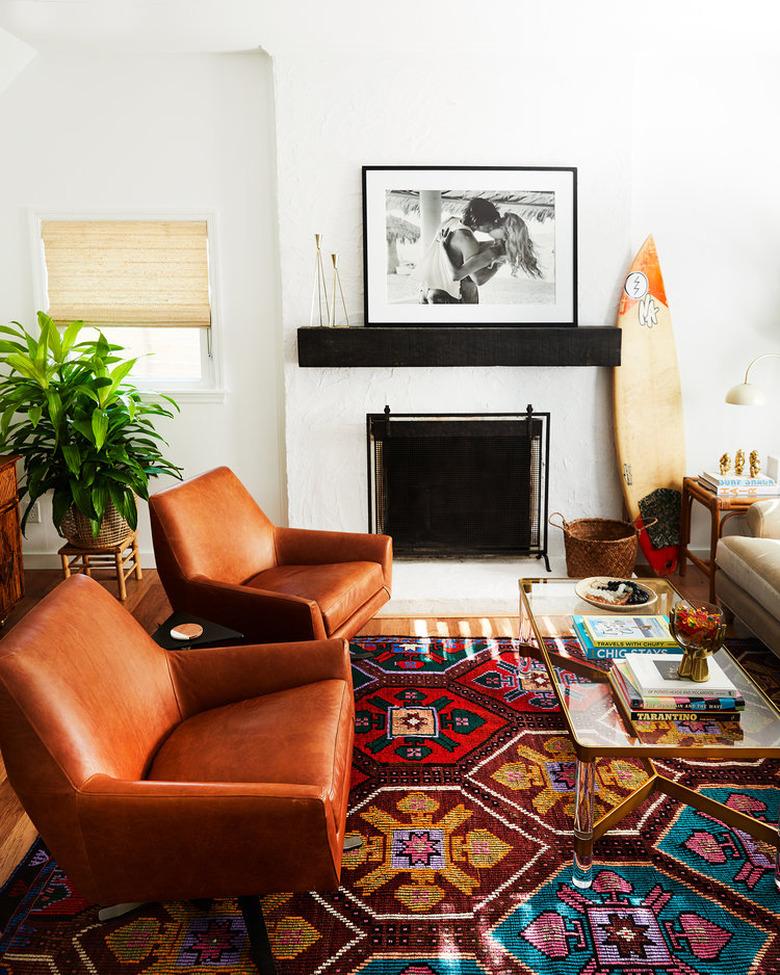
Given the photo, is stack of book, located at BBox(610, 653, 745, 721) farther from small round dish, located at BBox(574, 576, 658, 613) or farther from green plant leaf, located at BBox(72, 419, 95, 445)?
green plant leaf, located at BBox(72, 419, 95, 445)

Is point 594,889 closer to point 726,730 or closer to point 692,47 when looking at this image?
point 726,730

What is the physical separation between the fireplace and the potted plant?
3.67ft

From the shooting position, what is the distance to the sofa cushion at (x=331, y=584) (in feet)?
9.73

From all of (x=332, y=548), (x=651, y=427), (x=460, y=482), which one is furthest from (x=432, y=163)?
(x=332, y=548)

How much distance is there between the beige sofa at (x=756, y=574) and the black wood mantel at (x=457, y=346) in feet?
3.42

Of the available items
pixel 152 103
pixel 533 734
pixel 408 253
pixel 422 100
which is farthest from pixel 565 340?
pixel 152 103

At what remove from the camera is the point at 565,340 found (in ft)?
13.3

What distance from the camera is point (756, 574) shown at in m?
3.24

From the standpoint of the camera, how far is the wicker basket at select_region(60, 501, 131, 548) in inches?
157

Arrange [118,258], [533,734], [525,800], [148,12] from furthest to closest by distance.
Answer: [118,258] < [148,12] < [533,734] < [525,800]

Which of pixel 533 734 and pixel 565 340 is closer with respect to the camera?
pixel 533 734

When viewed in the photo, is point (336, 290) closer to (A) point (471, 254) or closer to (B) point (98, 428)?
(A) point (471, 254)

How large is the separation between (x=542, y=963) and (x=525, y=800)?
584 mm

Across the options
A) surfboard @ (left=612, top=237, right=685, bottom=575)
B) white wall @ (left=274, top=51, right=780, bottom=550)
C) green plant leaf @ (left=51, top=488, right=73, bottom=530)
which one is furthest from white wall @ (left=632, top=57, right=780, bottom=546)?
green plant leaf @ (left=51, top=488, right=73, bottom=530)
